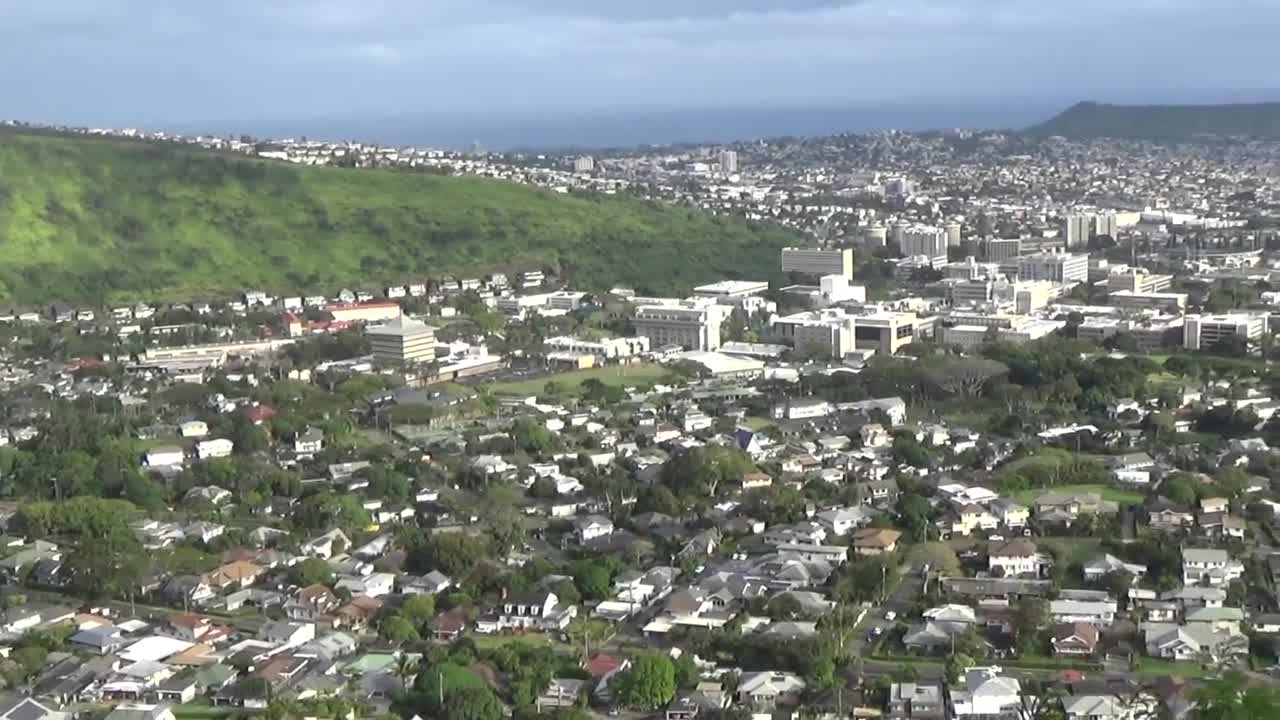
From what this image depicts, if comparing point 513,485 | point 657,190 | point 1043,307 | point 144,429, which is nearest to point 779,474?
point 513,485

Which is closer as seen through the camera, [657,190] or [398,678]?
[398,678]

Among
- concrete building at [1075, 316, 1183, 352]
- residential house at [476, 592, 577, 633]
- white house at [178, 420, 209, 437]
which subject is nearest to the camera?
residential house at [476, 592, 577, 633]

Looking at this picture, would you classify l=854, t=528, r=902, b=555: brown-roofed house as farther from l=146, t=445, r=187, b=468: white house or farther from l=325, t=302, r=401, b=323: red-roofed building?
l=325, t=302, r=401, b=323: red-roofed building

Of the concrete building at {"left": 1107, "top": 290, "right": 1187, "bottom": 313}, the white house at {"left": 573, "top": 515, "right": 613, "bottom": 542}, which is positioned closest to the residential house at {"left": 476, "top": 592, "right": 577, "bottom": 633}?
the white house at {"left": 573, "top": 515, "right": 613, "bottom": 542}

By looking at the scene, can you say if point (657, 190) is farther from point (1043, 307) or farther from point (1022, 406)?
point (1022, 406)

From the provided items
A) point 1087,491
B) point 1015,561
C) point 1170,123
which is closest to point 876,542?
point 1015,561

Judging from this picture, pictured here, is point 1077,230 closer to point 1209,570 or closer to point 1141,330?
point 1141,330
